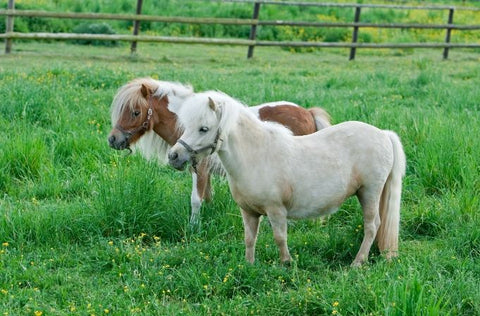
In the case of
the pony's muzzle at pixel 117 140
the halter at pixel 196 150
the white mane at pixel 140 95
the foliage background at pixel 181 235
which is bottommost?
the foliage background at pixel 181 235

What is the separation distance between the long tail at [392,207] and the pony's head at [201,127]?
1343 mm

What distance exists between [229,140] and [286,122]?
1716mm

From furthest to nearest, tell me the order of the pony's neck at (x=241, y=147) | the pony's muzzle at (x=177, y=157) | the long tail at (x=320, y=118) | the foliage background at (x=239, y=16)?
the foliage background at (x=239, y=16)
the long tail at (x=320, y=118)
the pony's neck at (x=241, y=147)
the pony's muzzle at (x=177, y=157)

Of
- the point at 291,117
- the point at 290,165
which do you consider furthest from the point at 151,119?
the point at 290,165

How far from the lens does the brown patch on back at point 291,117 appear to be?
6430mm

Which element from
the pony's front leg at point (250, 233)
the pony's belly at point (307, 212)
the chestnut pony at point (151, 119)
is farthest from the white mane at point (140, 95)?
the pony's belly at point (307, 212)

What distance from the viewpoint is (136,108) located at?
6.02 meters

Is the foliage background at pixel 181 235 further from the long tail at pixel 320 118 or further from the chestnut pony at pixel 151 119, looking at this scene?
the long tail at pixel 320 118

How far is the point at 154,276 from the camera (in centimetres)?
475

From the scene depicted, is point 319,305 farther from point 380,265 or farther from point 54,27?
point 54,27

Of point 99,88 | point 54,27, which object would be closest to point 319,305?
point 99,88

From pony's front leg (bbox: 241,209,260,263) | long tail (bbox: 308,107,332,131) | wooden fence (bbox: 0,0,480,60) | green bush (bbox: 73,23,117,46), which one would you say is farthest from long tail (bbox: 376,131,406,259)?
green bush (bbox: 73,23,117,46)

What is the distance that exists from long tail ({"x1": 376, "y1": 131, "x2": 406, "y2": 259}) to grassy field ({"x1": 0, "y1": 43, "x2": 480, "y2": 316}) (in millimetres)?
147

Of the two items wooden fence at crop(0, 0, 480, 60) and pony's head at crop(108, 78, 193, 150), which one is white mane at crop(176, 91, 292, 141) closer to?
pony's head at crop(108, 78, 193, 150)
